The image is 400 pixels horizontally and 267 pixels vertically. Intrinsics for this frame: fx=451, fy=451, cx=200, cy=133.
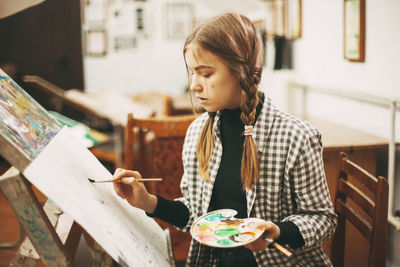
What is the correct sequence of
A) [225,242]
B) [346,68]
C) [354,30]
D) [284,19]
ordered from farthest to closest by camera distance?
[284,19] < [346,68] < [354,30] < [225,242]

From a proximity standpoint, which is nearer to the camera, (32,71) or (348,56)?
(348,56)

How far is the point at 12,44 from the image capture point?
5.70 meters

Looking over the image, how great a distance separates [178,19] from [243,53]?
17.2 ft

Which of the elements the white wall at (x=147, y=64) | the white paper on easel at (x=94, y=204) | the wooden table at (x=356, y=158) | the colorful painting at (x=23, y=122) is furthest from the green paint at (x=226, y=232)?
the white wall at (x=147, y=64)

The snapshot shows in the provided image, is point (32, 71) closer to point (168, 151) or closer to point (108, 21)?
point (108, 21)

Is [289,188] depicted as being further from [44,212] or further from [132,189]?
[44,212]

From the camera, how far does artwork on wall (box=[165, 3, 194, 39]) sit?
6160 millimetres

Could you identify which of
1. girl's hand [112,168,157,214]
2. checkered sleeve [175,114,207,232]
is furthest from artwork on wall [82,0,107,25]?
girl's hand [112,168,157,214]

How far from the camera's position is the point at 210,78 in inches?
44.6

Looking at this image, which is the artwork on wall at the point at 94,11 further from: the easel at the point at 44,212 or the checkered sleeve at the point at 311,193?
the checkered sleeve at the point at 311,193

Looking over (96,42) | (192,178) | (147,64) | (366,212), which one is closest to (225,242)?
(192,178)

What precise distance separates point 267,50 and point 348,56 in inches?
67.5

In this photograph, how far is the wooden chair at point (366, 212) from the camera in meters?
1.18

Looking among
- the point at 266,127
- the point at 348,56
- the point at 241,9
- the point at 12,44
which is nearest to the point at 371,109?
the point at 348,56
